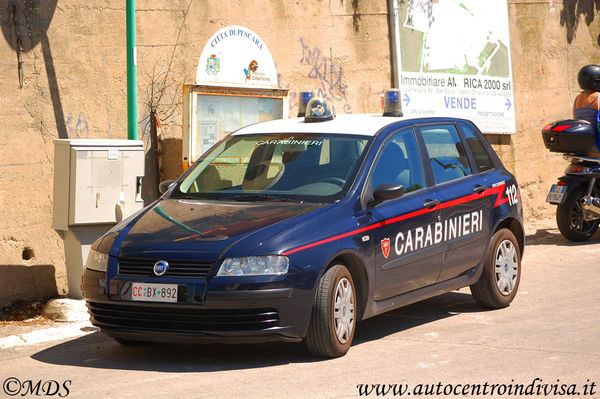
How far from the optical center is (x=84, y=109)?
9570 millimetres

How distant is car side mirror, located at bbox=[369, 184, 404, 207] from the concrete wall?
368 cm

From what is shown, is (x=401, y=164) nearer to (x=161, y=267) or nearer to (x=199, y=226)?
(x=199, y=226)

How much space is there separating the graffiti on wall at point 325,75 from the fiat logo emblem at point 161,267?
598 cm

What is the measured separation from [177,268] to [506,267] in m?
3.44

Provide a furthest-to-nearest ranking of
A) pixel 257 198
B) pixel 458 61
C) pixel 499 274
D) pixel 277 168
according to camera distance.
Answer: pixel 458 61
pixel 499 274
pixel 277 168
pixel 257 198

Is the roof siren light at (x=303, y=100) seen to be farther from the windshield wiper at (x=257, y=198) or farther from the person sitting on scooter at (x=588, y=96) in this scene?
the person sitting on scooter at (x=588, y=96)

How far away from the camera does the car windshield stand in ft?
23.2

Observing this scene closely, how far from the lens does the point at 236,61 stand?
10766mm

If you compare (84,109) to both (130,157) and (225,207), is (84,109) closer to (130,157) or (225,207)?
(130,157)

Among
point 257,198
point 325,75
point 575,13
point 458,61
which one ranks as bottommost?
point 257,198

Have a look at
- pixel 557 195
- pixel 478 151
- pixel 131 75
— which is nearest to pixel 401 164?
pixel 478 151

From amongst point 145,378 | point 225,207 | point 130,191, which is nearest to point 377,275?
point 225,207

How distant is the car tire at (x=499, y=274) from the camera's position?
8.26m

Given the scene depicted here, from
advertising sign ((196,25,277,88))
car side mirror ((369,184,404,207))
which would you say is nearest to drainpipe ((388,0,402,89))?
advertising sign ((196,25,277,88))
